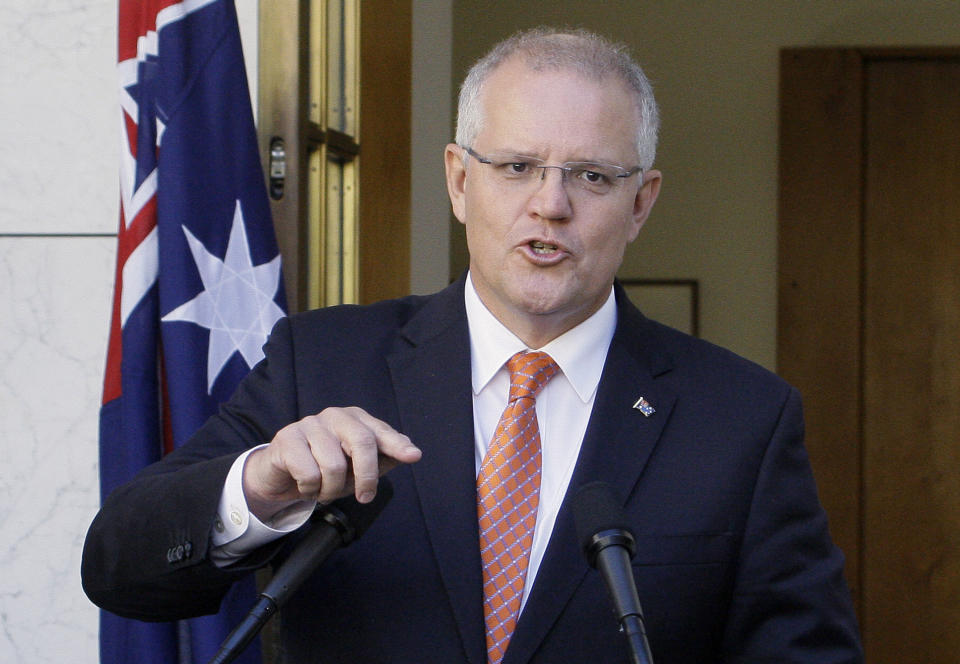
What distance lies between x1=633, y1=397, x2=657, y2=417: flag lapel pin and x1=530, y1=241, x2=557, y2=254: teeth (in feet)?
0.84

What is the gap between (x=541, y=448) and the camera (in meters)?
1.67

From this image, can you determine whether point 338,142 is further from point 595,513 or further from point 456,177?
point 595,513

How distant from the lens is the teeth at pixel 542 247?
1.64 metres

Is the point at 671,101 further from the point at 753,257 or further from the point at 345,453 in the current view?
the point at 345,453

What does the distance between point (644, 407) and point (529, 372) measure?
0.56 feet

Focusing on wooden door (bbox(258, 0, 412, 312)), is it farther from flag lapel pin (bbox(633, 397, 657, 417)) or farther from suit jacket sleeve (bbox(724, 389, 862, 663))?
suit jacket sleeve (bbox(724, 389, 862, 663))

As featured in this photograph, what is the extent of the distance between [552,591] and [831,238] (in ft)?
11.4

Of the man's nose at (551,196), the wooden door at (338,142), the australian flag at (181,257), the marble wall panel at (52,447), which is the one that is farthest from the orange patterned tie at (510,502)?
the marble wall panel at (52,447)

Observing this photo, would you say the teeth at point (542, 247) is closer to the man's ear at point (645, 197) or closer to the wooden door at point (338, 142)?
the man's ear at point (645, 197)

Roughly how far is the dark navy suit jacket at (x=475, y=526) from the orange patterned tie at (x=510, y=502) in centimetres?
3

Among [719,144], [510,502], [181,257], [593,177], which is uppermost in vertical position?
[719,144]

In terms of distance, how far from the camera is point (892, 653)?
15.4ft

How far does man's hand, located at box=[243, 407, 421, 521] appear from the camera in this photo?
117 cm

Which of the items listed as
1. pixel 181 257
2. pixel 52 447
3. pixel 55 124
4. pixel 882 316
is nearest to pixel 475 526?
pixel 181 257
